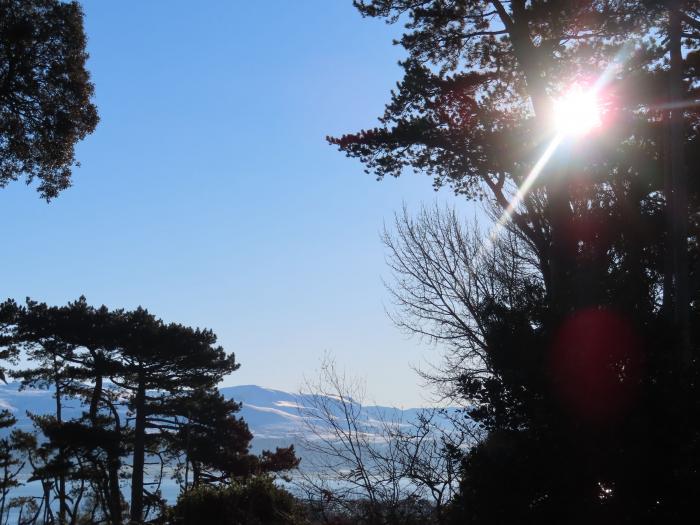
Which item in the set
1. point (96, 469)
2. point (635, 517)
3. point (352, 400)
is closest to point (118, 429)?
point (96, 469)

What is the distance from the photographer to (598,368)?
793 cm

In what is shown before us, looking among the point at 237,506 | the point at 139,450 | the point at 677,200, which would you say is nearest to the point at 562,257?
the point at 677,200

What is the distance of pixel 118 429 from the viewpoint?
29.8 meters

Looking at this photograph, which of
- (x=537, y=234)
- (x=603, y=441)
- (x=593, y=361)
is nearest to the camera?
(x=603, y=441)

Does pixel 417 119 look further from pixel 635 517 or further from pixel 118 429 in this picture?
pixel 118 429

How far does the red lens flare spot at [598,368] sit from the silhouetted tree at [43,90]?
9.45 m

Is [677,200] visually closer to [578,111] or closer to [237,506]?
[578,111]

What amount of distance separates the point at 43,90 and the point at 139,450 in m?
20.9

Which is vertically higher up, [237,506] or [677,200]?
[677,200]

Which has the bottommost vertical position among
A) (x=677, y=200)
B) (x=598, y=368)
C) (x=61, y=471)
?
(x=598, y=368)

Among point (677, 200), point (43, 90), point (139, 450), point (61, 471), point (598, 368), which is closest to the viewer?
point (598, 368)

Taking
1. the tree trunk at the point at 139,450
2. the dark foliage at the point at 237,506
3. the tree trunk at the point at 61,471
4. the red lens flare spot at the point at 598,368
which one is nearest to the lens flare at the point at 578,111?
the red lens flare spot at the point at 598,368

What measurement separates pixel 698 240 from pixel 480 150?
5038 mm

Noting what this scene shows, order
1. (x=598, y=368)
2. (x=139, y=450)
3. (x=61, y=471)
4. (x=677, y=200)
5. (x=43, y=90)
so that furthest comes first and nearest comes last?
(x=139, y=450), (x=61, y=471), (x=43, y=90), (x=677, y=200), (x=598, y=368)
